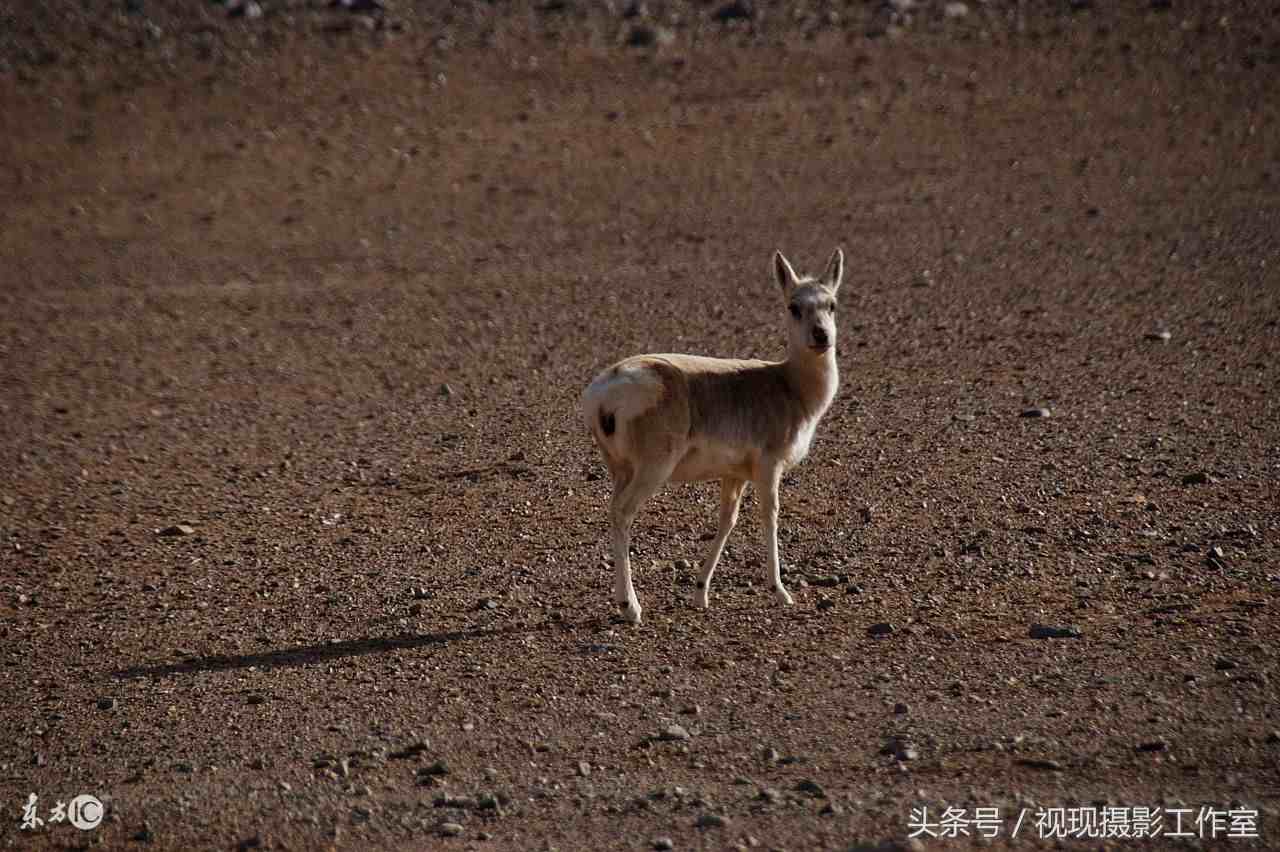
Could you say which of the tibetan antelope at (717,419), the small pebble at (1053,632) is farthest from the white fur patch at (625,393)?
the small pebble at (1053,632)

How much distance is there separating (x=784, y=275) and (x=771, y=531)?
73.6 inches

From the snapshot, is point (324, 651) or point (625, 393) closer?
point (625, 393)

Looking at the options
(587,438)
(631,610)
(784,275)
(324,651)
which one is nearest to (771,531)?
(631,610)

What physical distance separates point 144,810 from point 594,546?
430 centimetres

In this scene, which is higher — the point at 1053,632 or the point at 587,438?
the point at 587,438

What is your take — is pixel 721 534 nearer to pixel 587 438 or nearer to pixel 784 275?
pixel 784 275

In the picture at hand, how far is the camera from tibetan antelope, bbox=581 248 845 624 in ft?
33.6

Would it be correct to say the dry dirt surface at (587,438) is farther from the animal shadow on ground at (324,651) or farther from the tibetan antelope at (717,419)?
the tibetan antelope at (717,419)

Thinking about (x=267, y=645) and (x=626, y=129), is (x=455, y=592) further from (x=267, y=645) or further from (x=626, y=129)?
(x=626, y=129)

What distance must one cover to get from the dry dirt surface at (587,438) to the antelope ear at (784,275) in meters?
1.91

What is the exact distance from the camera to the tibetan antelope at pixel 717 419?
10.2 meters

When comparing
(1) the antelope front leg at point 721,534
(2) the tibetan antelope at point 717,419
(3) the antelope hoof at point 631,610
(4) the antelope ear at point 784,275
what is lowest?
(3) the antelope hoof at point 631,610

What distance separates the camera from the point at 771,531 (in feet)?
35.3

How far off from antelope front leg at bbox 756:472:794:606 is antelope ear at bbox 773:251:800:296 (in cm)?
137
